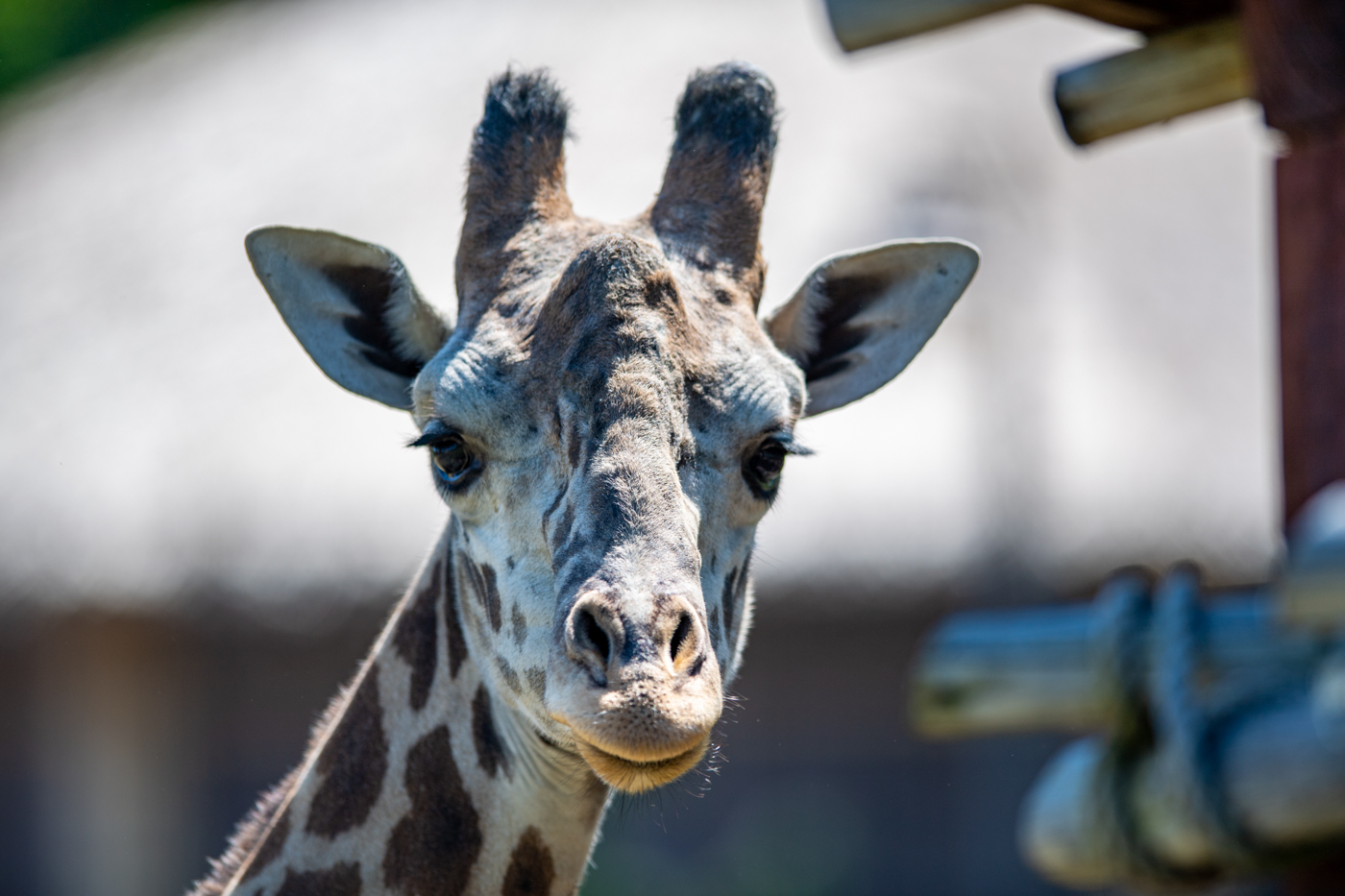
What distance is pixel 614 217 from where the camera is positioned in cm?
1517

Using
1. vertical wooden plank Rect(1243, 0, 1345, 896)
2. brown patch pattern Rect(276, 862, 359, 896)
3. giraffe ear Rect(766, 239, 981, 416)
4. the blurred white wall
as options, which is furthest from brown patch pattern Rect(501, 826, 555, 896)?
the blurred white wall

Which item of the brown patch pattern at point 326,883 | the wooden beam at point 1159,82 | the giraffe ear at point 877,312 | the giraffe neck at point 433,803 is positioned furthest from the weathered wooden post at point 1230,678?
the brown patch pattern at point 326,883

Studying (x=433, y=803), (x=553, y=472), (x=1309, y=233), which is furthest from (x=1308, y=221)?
(x=433, y=803)

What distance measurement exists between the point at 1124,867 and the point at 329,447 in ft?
37.3

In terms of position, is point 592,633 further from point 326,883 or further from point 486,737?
point 326,883

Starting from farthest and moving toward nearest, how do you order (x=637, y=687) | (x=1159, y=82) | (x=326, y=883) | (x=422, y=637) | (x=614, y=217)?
(x=614, y=217)
(x=1159, y=82)
(x=422, y=637)
(x=326, y=883)
(x=637, y=687)

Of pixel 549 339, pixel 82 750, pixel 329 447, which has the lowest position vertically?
pixel 82 750

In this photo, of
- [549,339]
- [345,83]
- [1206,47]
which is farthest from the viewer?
[345,83]

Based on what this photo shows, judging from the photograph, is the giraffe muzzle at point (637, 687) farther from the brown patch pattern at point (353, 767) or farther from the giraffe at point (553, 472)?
the brown patch pattern at point (353, 767)

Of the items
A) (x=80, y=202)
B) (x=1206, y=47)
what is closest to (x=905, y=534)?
(x=1206, y=47)

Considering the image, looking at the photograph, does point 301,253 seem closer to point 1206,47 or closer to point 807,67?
point 1206,47

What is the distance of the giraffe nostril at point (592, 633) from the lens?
3.02 meters

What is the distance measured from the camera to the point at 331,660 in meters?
13.3

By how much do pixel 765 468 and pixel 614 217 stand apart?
11696mm
